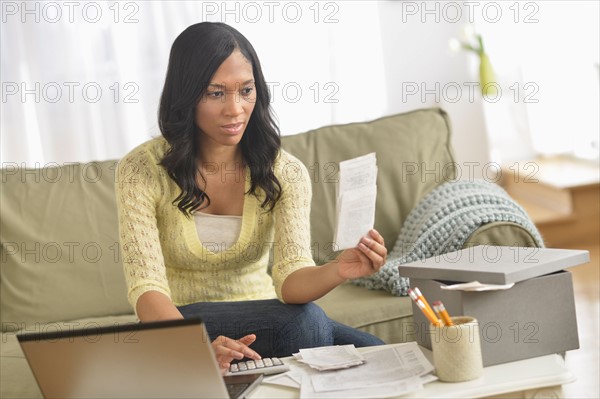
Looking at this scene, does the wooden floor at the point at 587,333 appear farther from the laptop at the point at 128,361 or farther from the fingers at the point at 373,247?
the laptop at the point at 128,361

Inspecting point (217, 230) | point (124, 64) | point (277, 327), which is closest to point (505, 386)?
point (277, 327)

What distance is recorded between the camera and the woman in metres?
1.79

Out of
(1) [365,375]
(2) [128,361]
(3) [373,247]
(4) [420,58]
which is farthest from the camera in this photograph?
(4) [420,58]

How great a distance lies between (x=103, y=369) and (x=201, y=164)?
76 cm

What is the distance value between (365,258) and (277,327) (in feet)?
0.81

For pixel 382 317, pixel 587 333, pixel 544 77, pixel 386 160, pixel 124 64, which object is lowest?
pixel 587 333

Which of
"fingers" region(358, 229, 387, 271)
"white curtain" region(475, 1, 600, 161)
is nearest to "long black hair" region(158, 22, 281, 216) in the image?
"fingers" region(358, 229, 387, 271)

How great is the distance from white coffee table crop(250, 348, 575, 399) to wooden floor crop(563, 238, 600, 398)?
13.3 inches

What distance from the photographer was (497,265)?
4.95 feet

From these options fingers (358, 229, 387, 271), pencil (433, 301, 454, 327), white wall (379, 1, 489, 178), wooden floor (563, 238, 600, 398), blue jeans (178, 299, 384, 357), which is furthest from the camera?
white wall (379, 1, 489, 178)

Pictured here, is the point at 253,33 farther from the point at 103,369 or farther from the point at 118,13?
the point at 103,369

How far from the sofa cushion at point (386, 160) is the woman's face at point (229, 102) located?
0.74 metres

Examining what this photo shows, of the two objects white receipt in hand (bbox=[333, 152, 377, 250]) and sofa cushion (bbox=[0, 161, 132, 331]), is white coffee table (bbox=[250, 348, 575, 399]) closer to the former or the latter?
white receipt in hand (bbox=[333, 152, 377, 250])

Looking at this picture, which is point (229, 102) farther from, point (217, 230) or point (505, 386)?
point (505, 386)
